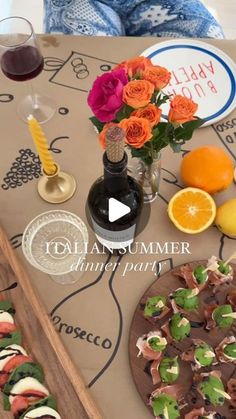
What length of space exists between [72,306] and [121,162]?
1.14ft

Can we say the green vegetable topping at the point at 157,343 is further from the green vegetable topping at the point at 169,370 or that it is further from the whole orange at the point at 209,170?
the whole orange at the point at 209,170

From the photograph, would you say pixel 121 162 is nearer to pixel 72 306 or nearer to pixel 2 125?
pixel 72 306

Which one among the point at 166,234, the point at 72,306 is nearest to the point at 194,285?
the point at 166,234

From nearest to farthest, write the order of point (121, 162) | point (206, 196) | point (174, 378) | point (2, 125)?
1. point (121, 162)
2. point (174, 378)
3. point (206, 196)
4. point (2, 125)

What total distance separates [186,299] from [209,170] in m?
0.26

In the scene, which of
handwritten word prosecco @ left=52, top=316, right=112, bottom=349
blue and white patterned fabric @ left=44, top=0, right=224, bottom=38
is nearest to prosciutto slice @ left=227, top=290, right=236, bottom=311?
handwritten word prosecco @ left=52, top=316, right=112, bottom=349

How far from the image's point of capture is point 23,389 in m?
0.85

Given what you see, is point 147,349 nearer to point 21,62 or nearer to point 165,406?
point 165,406

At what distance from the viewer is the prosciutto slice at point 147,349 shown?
2.74 ft

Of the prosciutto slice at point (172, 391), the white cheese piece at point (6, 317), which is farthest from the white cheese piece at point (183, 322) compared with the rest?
the white cheese piece at point (6, 317)

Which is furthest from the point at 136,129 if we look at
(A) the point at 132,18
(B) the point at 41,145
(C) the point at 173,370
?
(A) the point at 132,18

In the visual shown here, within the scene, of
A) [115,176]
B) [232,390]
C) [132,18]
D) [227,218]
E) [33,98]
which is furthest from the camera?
[132,18]

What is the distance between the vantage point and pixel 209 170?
93 centimetres

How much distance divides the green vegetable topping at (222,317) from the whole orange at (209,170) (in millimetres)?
244
